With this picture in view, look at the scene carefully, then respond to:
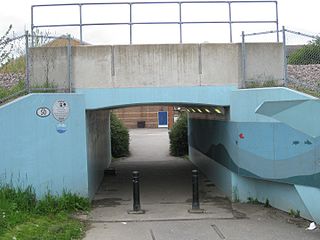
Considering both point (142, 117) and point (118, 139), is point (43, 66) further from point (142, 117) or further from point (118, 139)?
point (142, 117)

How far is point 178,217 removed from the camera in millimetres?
9969

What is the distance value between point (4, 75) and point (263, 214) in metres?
7.92

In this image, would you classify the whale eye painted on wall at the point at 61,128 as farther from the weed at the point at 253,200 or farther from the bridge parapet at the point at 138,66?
the weed at the point at 253,200

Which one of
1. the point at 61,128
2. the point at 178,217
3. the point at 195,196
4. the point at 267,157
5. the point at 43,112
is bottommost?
the point at 178,217

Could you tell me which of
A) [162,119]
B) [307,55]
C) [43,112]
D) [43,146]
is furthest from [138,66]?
[162,119]

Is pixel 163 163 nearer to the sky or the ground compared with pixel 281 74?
nearer to the ground

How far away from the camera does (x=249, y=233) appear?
8.55 metres

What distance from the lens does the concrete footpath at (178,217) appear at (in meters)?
8.51

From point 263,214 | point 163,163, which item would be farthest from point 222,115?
point 163,163

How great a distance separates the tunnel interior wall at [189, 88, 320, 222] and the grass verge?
11.8 feet

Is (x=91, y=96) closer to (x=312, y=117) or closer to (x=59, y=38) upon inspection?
(x=59, y=38)

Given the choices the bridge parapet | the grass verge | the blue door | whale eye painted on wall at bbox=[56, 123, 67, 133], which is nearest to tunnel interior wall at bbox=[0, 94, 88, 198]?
whale eye painted on wall at bbox=[56, 123, 67, 133]

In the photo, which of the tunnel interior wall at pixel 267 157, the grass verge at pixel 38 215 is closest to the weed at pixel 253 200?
the tunnel interior wall at pixel 267 157

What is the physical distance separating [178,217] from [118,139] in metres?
13.6
